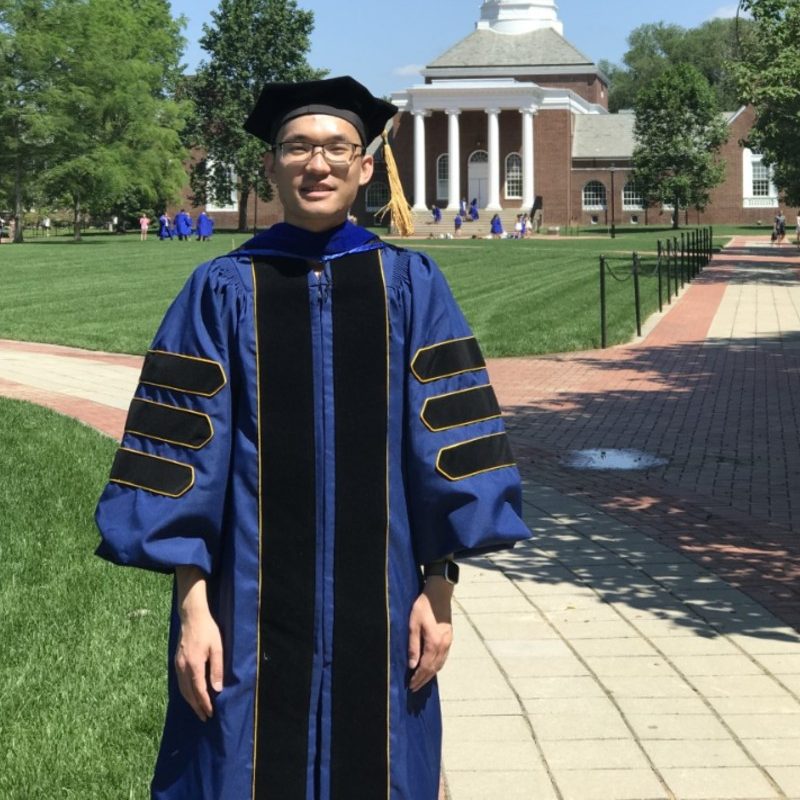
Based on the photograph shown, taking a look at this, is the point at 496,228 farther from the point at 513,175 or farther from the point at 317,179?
the point at 317,179

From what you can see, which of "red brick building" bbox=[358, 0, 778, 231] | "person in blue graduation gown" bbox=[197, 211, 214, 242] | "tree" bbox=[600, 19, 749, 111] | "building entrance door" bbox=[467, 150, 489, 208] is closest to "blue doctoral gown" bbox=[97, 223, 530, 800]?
"person in blue graduation gown" bbox=[197, 211, 214, 242]

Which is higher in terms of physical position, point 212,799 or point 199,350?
point 199,350

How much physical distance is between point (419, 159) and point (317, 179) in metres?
78.1

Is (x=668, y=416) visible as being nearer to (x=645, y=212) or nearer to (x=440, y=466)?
(x=440, y=466)

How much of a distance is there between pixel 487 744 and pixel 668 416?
802 cm

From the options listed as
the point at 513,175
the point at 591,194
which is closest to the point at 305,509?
the point at 513,175

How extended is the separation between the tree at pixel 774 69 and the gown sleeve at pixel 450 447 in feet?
80.9

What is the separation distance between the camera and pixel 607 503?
342 inches

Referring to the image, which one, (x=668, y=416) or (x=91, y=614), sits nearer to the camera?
(x=91, y=614)

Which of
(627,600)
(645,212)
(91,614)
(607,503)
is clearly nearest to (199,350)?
(91,614)

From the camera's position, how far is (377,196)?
8244cm

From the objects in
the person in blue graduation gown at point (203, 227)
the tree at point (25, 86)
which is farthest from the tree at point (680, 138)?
the tree at point (25, 86)

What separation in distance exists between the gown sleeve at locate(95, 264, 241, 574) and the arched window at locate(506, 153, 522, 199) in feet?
258

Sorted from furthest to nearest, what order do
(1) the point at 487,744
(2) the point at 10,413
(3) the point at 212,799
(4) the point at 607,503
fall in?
(2) the point at 10,413
(4) the point at 607,503
(1) the point at 487,744
(3) the point at 212,799
